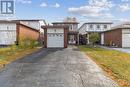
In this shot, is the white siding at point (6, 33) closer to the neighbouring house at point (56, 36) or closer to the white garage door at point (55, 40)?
the neighbouring house at point (56, 36)

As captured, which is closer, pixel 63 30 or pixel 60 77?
pixel 60 77

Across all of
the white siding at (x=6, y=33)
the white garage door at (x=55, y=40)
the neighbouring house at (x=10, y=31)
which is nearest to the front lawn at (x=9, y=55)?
the neighbouring house at (x=10, y=31)

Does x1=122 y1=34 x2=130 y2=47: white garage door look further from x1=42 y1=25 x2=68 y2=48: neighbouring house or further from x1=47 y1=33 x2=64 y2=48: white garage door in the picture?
x1=47 y1=33 x2=64 y2=48: white garage door

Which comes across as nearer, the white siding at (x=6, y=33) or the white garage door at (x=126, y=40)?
the white siding at (x=6, y=33)

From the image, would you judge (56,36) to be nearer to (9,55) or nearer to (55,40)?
(55,40)

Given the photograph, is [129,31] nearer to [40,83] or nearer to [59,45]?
[59,45]

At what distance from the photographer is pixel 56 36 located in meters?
40.2

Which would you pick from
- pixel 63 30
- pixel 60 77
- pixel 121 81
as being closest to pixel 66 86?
pixel 60 77

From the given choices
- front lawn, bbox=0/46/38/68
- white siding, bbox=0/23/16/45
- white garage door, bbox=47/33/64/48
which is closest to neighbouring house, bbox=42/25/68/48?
white garage door, bbox=47/33/64/48

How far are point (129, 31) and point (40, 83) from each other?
3357cm

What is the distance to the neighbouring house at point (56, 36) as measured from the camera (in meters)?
39.9

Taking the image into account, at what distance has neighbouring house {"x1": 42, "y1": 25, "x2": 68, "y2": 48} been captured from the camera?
3989cm

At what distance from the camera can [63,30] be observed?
4031 centimetres

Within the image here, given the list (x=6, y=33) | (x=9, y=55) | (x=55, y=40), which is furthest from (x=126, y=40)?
(x=9, y=55)
